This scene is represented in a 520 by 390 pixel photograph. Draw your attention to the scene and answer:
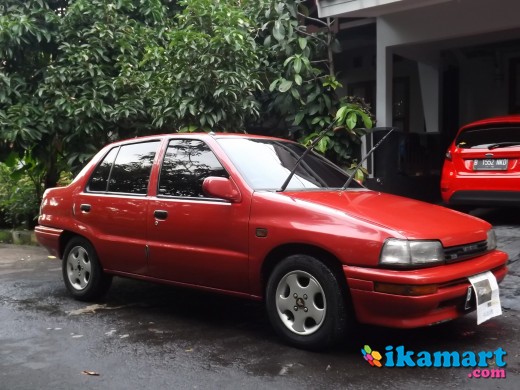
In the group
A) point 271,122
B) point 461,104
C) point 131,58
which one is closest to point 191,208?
point 131,58

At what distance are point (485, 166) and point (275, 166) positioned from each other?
13.7 feet

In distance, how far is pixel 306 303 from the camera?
4.23 meters

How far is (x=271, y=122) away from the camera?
36.2 feet

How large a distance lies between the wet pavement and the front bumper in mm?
327

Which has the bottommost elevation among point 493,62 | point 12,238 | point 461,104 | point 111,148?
point 12,238

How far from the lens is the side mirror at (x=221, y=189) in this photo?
4562mm

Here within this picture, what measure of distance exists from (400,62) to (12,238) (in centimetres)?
889

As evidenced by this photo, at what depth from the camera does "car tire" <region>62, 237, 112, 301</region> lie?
19.1 feet

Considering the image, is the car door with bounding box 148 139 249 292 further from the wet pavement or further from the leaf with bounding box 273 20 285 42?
the leaf with bounding box 273 20 285 42

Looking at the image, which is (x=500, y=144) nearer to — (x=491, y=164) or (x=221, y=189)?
(x=491, y=164)

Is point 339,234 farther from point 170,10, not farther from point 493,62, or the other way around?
point 493,62

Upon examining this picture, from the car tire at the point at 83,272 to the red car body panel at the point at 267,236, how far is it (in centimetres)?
14

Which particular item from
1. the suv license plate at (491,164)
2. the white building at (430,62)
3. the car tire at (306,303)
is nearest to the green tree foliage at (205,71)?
the white building at (430,62)

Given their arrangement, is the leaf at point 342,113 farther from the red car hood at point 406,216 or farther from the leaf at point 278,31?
the red car hood at point 406,216
